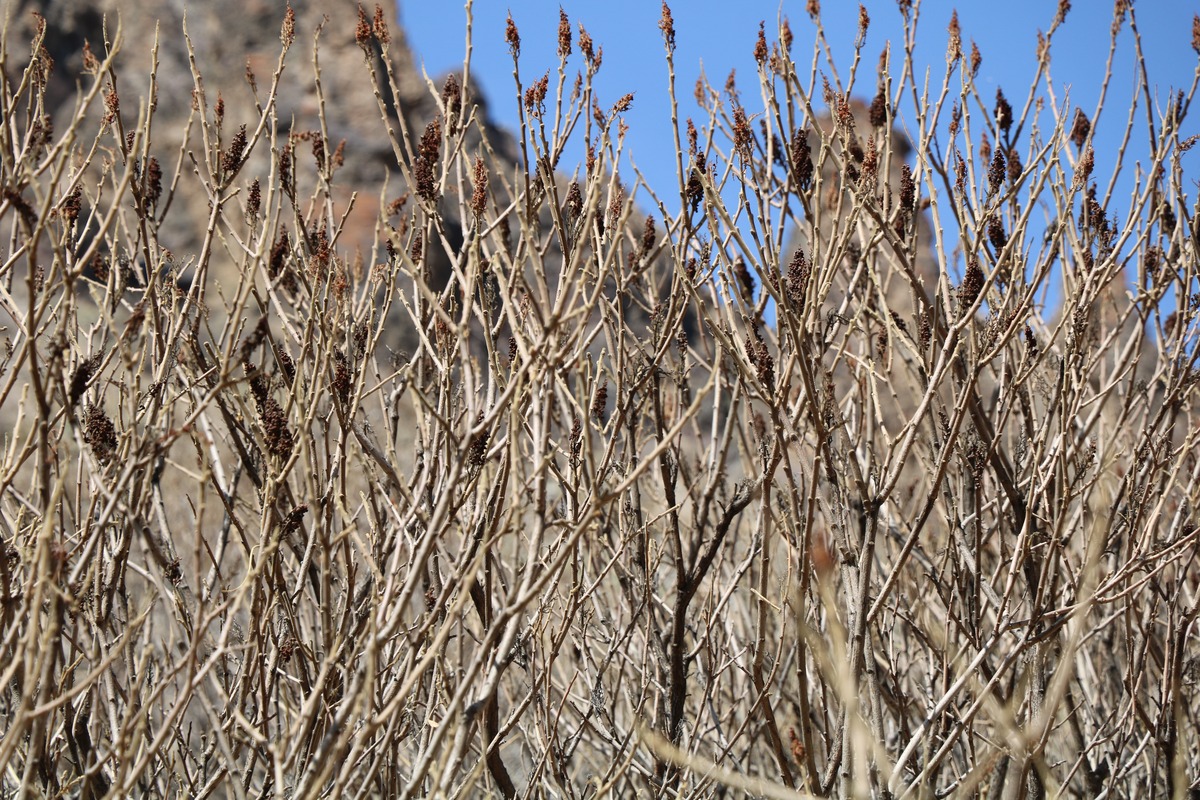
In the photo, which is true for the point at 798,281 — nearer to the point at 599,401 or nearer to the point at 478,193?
the point at 599,401

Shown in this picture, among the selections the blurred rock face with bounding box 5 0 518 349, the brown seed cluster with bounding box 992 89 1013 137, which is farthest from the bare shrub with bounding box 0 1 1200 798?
the blurred rock face with bounding box 5 0 518 349

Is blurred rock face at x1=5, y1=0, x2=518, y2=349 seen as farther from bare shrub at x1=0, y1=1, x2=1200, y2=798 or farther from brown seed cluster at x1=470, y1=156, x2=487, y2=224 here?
brown seed cluster at x1=470, y1=156, x2=487, y2=224

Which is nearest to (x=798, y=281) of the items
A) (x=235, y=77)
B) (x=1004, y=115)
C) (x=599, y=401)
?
(x=599, y=401)

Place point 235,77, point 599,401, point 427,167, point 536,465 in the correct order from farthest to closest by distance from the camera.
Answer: point 235,77
point 599,401
point 427,167
point 536,465

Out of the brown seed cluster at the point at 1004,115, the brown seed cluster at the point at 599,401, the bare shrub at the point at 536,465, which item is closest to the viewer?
the bare shrub at the point at 536,465

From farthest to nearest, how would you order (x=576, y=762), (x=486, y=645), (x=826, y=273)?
(x=576, y=762) → (x=826, y=273) → (x=486, y=645)

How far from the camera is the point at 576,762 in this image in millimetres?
5117

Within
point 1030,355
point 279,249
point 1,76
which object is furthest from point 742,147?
point 1,76

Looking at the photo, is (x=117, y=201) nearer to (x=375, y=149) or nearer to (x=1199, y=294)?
(x=1199, y=294)

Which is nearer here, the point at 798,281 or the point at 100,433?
the point at 100,433

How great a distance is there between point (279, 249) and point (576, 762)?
3.21 meters

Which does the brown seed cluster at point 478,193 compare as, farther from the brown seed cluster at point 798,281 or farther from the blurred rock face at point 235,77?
the blurred rock face at point 235,77

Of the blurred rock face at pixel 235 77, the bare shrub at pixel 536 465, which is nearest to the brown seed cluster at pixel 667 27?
the bare shrub at pixel 536 465

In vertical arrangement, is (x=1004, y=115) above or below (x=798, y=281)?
above
